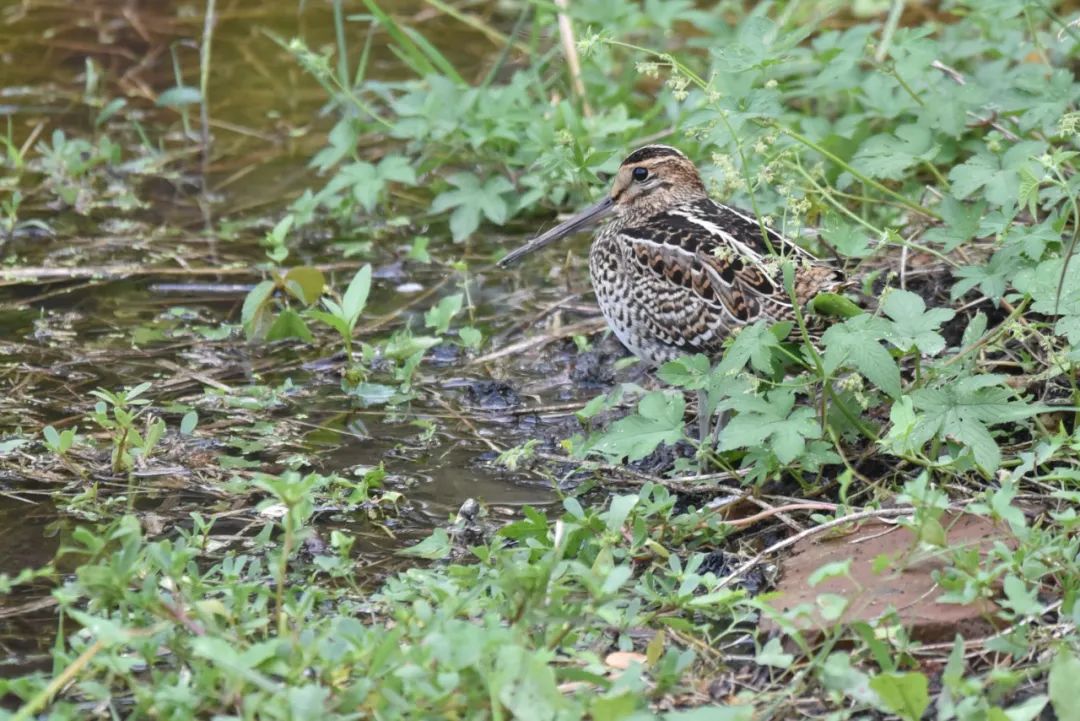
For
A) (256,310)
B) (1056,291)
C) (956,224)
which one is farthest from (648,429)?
(256,310)

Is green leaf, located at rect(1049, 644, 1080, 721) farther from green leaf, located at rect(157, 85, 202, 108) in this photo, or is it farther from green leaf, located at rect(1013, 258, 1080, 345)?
green leaf, located at rect(157, 85, 202, 108)

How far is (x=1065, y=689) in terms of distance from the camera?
3.25 meters

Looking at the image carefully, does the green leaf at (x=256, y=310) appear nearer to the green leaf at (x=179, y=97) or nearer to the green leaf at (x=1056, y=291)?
the green leaf at (x=179, y=97)

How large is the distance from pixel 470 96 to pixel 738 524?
2.74m

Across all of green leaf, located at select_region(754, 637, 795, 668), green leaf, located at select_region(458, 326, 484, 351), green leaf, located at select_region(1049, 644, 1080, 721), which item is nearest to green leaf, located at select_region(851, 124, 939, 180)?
green leaf, located at select_region(458, 326, 484, 351)

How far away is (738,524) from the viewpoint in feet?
14.3

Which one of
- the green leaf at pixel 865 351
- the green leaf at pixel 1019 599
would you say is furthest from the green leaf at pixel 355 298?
the green leaf at pixel 1019 599

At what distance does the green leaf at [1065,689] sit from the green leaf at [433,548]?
1.68 meters

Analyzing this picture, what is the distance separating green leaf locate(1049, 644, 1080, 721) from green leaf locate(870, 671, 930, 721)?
267 mm

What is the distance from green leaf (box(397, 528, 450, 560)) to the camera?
14.1 ft

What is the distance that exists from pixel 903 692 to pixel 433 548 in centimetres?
151

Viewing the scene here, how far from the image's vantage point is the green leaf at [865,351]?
160 inches

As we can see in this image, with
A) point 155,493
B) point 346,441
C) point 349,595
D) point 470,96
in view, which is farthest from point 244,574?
point 470,96

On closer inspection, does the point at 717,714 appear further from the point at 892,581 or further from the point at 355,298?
the point at 355,298
